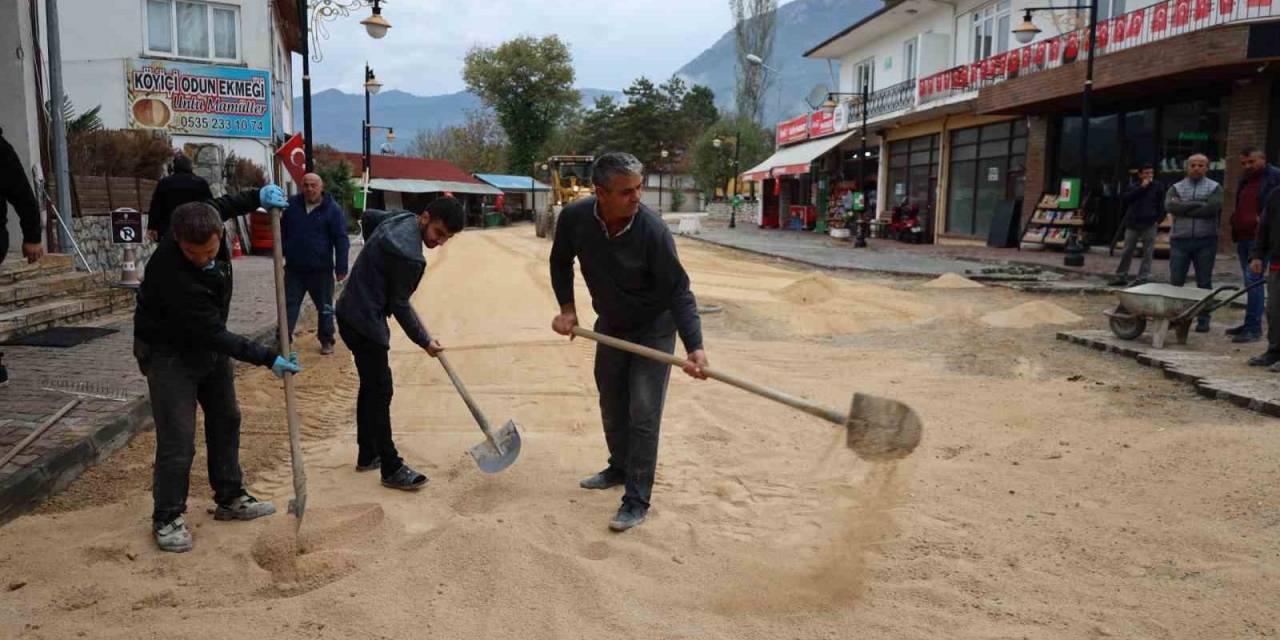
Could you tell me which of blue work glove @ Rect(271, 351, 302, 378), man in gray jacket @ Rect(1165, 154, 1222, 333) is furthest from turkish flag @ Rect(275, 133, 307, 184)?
man in gray jacket @ Rect(1165, 154, 1222, 333)

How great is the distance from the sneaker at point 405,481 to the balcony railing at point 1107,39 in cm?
1540

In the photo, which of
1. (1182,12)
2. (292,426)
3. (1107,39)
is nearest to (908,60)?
(1107,39)

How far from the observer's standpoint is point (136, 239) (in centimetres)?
1094

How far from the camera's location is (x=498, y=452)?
14.5 feet

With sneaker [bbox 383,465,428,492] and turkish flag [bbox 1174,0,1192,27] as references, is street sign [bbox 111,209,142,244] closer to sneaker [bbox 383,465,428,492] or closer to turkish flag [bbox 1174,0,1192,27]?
sneaker [bbox 383,465,428,492]

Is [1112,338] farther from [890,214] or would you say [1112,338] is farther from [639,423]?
[890,214]

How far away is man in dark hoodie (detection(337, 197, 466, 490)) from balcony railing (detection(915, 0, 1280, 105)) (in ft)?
49.2

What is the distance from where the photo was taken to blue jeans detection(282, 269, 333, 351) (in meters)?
7.53

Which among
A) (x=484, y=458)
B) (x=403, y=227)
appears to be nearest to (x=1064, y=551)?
(x=484, y=458)

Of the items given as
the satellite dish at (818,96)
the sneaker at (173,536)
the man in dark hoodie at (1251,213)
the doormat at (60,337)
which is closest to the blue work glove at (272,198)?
the sneaker at (173,536)

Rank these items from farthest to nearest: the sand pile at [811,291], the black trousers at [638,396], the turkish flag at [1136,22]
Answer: the turkish flag at [1136,22]
the sand pile at [811,291]
the black trousers at [638,396]

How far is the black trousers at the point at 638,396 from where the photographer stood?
388cm

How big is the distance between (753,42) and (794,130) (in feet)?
100

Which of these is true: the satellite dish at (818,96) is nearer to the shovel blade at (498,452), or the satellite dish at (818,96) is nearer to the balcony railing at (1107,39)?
the balcony railing at (1107,39)
